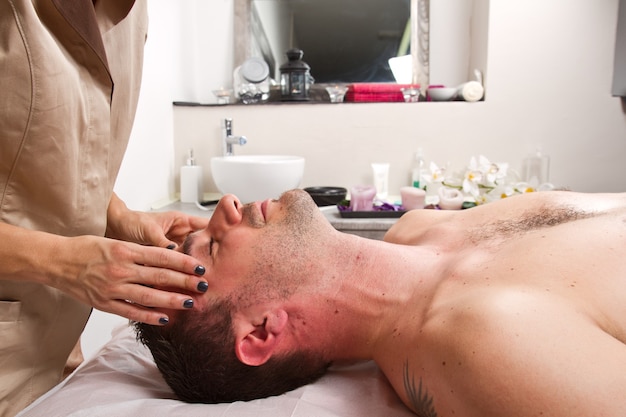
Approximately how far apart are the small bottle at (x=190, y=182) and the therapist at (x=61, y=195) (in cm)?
123

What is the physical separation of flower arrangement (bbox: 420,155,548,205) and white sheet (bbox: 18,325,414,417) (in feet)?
4.49

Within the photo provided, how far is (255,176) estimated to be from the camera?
93.0 inches

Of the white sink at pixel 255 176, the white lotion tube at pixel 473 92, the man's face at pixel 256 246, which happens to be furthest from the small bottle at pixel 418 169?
the man's face at pixel 256 246

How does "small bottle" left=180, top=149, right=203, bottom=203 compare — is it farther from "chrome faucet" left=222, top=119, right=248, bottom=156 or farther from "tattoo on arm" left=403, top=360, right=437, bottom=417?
"tattoo on arm" left=403, top=360, right=437, bottom=417

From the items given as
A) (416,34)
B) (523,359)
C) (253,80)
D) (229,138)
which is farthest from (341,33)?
(523,359)

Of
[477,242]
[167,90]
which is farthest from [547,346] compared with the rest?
[167,90]

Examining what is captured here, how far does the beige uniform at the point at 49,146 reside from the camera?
3.37 feet

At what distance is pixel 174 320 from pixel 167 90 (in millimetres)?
1803

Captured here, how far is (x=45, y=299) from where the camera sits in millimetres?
1199

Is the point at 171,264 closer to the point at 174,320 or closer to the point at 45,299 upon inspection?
the point at 174,320

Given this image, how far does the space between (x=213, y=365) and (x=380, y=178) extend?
1708 millimetres

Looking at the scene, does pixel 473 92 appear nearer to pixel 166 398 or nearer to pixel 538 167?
pixel 538 167

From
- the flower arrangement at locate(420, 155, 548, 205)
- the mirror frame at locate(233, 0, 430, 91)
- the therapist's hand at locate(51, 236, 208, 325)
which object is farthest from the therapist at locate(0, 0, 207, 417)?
the mirror frame at locate(233, 0, 430, 91)

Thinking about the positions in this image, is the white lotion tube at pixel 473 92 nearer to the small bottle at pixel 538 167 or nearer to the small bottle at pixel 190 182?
the small bottle at pixel 538 167
